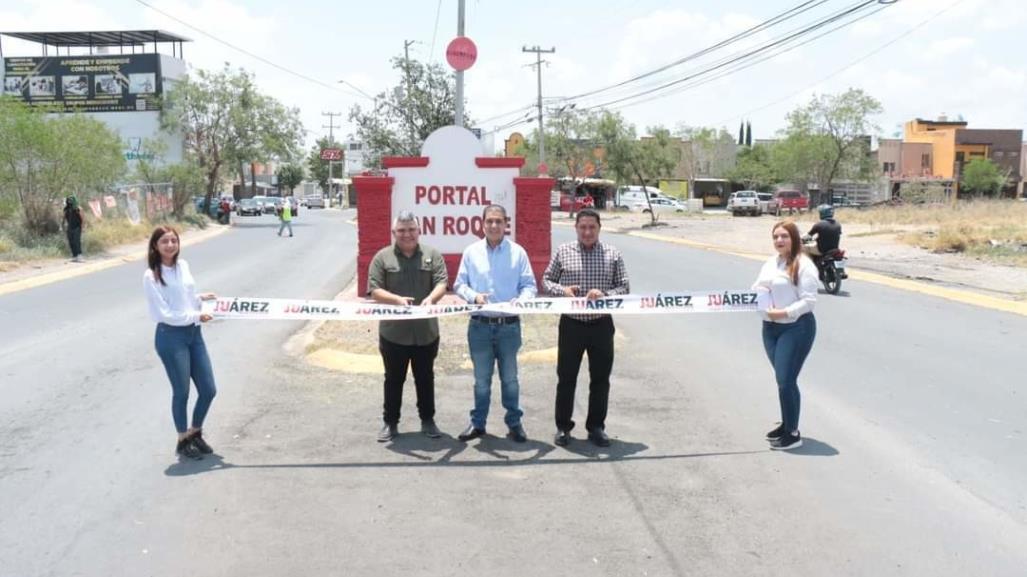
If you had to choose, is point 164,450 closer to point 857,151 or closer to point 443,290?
point 443,290

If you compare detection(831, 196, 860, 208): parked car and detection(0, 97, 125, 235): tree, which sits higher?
detection(0, 97, 125, 235): tree

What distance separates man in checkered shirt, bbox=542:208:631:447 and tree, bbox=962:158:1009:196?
7738 cm

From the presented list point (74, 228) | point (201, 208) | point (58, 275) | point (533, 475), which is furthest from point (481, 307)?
point (201, 208)

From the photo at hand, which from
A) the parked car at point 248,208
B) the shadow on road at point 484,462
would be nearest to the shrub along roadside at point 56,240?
the shadow on road at point 484,462

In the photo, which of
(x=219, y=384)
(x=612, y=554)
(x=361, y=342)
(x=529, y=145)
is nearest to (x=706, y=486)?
(x=612, y=554)

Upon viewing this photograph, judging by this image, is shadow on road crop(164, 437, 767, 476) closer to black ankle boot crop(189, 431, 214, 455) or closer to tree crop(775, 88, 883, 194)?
black ankle boot crop(189, 431, 214, 455)

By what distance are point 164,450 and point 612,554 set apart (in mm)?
3537

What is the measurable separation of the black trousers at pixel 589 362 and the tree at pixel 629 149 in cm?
4668

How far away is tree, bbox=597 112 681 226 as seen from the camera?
5309 cm

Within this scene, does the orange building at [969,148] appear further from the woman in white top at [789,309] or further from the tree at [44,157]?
the woman in white top at [789,309]

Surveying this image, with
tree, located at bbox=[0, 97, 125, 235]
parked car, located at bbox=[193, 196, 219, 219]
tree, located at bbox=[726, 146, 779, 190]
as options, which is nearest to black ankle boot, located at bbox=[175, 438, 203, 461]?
tree, located at bbox=[0, 97, 125, 235]

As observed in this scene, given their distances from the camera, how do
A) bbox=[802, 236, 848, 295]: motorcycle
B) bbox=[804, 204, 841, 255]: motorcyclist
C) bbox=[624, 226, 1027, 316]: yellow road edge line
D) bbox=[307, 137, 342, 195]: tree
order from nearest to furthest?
bbox=[624, 226, 1027, 316]: yellow road edge line
bbox=[802, 236, 848, 295]: motorcycle
bbox=[804, 204, 841, 255]: motorcyclist
bbox=[307, 137, 342, 195]: tree

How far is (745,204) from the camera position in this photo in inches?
2405

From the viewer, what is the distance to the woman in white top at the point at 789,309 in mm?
6301
